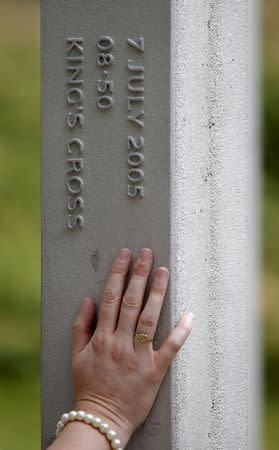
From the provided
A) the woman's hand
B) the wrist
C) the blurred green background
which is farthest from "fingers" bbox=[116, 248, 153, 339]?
the blurred green background

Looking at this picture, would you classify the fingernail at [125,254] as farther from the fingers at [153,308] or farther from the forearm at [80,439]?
the forearm at [80,439]

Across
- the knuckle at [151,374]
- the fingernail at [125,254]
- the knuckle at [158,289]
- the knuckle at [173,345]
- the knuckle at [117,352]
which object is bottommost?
the knuckle at [151,374]

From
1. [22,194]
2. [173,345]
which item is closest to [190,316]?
[173,345]

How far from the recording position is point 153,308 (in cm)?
126

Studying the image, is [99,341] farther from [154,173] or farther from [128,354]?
[154,173]

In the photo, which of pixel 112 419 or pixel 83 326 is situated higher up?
pixel 83 326

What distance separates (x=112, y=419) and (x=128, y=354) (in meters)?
0.09

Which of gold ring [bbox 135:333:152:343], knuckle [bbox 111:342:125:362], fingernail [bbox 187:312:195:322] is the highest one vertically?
fingernail [bbox 187:312:195:322]

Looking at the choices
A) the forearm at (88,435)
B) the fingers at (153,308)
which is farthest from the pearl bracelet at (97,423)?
the fingers at (153,308)

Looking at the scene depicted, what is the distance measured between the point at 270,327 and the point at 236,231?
2156mm

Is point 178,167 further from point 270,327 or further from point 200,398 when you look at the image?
point 270,327

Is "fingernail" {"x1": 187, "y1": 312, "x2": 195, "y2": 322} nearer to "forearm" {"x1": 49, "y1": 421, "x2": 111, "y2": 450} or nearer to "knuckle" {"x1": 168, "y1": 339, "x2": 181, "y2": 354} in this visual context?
"knuckle" {"x1": 168, "y1": 339, "x2": 181, "y2": 354}

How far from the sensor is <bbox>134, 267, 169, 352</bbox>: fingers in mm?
1262

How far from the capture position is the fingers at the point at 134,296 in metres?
1.27
